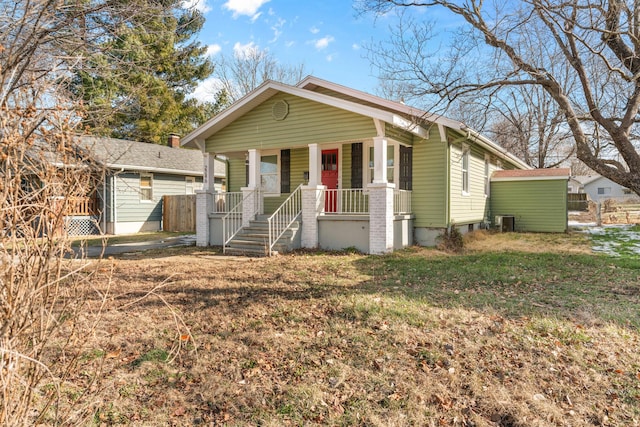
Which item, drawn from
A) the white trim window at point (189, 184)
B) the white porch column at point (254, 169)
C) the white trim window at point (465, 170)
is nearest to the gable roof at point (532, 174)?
the white trim window at point (465, 170)

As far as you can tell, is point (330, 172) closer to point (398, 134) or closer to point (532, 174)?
point (398, 134)

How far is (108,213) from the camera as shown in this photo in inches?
656

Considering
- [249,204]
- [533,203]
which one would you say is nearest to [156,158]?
[249,204]

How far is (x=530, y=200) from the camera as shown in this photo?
15711 mm

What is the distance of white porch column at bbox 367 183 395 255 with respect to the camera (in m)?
9.65

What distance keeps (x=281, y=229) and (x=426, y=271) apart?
4529mm

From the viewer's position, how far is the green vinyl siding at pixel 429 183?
10.7 meters

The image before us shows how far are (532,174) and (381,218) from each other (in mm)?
9425

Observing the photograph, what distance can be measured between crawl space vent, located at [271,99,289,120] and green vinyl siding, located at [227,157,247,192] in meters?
3.52

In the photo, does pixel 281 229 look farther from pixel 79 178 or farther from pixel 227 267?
pixel 79 178

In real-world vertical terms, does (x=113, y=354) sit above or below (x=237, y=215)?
below

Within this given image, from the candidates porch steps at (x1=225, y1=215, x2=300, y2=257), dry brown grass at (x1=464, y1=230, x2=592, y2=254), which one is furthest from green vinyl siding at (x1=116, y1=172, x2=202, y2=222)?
dry brown grass at (x1=464, y1=230, x2=592, y2=254)

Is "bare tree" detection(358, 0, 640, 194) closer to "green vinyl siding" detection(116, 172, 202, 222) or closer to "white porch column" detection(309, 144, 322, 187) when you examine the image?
"white porch column" detection(309, 144, 322, 187)

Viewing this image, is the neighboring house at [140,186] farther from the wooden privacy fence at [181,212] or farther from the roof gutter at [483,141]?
the roof gutter at [483,141]
